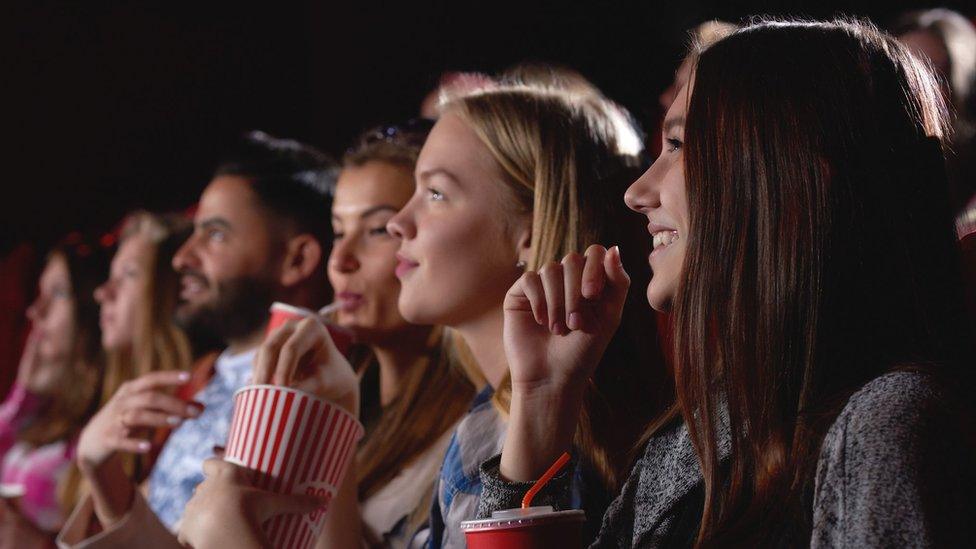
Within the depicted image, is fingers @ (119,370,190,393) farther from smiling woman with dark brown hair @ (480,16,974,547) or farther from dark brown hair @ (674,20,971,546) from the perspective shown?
dark brown hair @ (674,20,971,546)

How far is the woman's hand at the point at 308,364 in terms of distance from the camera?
1.59m

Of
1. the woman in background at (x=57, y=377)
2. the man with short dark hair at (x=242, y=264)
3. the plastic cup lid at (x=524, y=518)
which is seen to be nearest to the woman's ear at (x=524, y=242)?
the plastic cup lid at (x=524, y=518)

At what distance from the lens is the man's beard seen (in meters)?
2.62

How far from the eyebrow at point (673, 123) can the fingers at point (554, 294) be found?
9.3 inches

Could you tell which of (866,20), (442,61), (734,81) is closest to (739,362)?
(734,81)

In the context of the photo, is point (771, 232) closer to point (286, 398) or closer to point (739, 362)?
point (739, 362)

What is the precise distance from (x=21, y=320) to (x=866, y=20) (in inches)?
158

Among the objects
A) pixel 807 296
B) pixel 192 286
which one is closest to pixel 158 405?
pixel 192 286

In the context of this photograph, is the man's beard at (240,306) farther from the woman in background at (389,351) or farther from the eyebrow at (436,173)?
the eyebrow at (436,173)

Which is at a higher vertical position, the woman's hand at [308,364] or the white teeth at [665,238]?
the white teeth at [665,238]

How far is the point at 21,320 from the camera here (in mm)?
4473

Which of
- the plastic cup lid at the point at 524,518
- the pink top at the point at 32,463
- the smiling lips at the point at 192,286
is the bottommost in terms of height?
the pink top at the point at 32,463

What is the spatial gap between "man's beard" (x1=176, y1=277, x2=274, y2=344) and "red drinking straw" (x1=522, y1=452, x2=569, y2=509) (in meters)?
1.51

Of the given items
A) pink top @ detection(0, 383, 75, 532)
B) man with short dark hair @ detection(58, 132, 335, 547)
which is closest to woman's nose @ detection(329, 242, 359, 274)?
man with short dark hair @ detection(58, 132, 335, 547)
